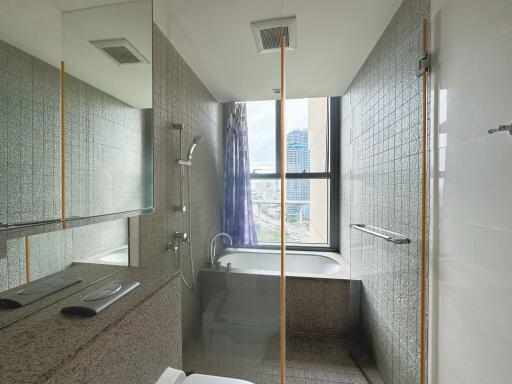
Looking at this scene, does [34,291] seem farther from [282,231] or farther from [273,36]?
[273,36]

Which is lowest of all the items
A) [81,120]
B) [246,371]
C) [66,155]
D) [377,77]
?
[246,371]

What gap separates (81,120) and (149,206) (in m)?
0.57

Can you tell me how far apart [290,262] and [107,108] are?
1568 mm

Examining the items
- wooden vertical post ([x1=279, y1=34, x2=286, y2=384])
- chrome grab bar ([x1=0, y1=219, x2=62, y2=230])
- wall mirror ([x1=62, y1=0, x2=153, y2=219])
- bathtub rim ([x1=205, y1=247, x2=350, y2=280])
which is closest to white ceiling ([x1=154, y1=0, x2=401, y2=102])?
wooden vertical post ([x1=279, y1=34, x2=286, y2=384])

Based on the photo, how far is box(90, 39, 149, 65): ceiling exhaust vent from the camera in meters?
0.94

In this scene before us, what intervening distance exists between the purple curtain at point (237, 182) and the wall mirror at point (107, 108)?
0.62m

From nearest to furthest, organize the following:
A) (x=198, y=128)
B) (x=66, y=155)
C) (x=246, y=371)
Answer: (x=66, y=155), (x=246, y=371), (x=198, y=128)

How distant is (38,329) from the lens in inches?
21.3

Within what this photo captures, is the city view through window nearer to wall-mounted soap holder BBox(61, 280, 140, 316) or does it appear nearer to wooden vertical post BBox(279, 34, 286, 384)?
wooden vertical post BBox(279, 34, 286, 384)

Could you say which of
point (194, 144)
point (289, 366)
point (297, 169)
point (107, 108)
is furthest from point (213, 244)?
point (107, 108)

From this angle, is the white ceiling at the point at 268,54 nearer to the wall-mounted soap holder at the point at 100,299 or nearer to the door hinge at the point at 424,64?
the door hinge at the point at 424,64

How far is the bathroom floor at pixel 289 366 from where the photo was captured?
1523 millimetres

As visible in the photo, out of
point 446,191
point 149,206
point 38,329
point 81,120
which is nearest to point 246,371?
point 149,206

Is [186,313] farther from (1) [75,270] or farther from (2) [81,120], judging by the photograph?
(2) [81,120]
